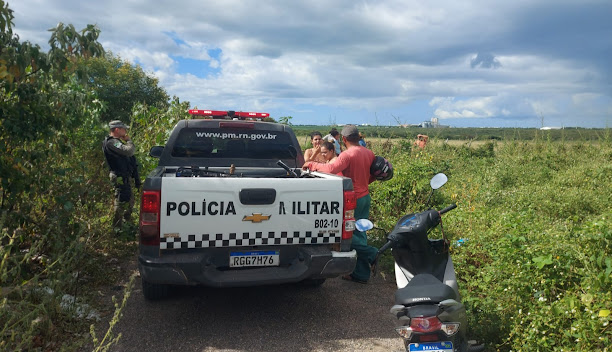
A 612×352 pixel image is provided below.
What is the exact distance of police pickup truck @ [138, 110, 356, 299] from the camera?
4.27m

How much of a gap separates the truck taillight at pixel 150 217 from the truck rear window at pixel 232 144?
73.4 inches

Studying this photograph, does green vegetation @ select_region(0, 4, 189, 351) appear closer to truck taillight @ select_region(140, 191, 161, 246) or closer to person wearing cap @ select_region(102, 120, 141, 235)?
person wearing cap @ select_region(102, 120, 141, 235)

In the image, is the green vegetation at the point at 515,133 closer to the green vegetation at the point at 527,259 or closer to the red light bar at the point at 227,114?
the green vegetation at the point at 527,259

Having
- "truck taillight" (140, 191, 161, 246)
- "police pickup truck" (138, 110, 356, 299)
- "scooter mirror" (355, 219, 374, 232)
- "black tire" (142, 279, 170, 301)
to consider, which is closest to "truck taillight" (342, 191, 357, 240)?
"police pickup truck" (138, 110, 356, 299)

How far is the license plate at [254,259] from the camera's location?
450 centimetres

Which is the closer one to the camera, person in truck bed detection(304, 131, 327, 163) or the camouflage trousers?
the camouflage trousers

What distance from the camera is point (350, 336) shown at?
15.0 ft

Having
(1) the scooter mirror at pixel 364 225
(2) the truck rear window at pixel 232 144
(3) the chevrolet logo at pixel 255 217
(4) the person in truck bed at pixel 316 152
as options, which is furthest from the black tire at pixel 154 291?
(4) the person in truck bed at pixel 316 152

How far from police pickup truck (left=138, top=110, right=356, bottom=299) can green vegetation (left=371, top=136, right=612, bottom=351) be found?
3.90ft

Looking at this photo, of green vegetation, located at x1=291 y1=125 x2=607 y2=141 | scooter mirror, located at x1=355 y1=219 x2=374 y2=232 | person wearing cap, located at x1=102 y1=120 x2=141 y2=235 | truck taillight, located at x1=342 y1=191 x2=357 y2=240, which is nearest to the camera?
scooter mirror, located at x1=355 y1=219 x2=374 y2=232

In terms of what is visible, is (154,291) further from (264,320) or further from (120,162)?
(120,162)

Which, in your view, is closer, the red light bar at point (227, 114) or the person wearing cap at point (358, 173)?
the person wearing cap at point (358, 173)

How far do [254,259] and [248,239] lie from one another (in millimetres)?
220

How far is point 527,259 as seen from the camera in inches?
166
